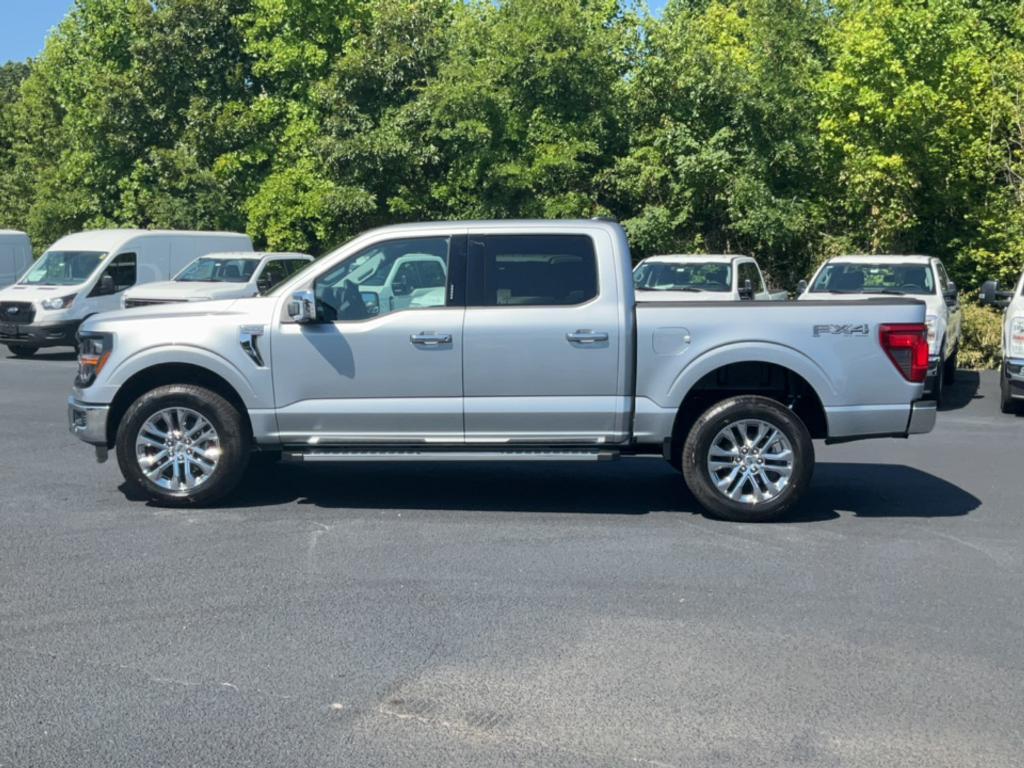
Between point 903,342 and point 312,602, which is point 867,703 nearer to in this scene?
point 312,602

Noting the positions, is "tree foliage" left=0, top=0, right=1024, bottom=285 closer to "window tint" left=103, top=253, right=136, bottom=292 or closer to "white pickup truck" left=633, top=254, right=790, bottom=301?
"window tint" left=103, top=253, right=136, bottom=292

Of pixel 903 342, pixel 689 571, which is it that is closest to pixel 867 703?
pixel 689 571

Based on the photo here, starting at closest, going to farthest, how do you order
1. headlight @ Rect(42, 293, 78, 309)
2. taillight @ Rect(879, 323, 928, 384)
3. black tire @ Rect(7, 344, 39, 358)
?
taillight @ Rect(879, 323, 928, 384) < headlight @ Rect(42, 293, 78, 309) < black tire @ Rect(7, 344, 39, 358)

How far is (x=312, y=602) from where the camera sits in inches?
254

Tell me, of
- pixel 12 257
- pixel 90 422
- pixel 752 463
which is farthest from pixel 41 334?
pixel 752 463

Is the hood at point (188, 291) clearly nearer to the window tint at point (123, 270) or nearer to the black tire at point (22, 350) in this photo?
the window tint at point (123, 270)

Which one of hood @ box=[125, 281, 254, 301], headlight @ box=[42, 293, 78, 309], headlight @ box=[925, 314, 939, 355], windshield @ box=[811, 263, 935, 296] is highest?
windshield @ box=[811, 263, 935, 296]

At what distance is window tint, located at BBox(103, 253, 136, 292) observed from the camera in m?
22.2

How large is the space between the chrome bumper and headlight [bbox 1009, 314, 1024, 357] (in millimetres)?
6178

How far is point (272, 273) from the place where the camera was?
73.4 feet

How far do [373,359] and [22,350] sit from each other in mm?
15547

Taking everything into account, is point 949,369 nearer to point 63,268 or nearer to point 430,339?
point 430,339

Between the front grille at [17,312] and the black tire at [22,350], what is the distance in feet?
2.62

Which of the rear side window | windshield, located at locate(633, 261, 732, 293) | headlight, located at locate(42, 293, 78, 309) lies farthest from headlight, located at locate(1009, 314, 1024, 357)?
headlight, located at locate(42, 293, 78, 309)
